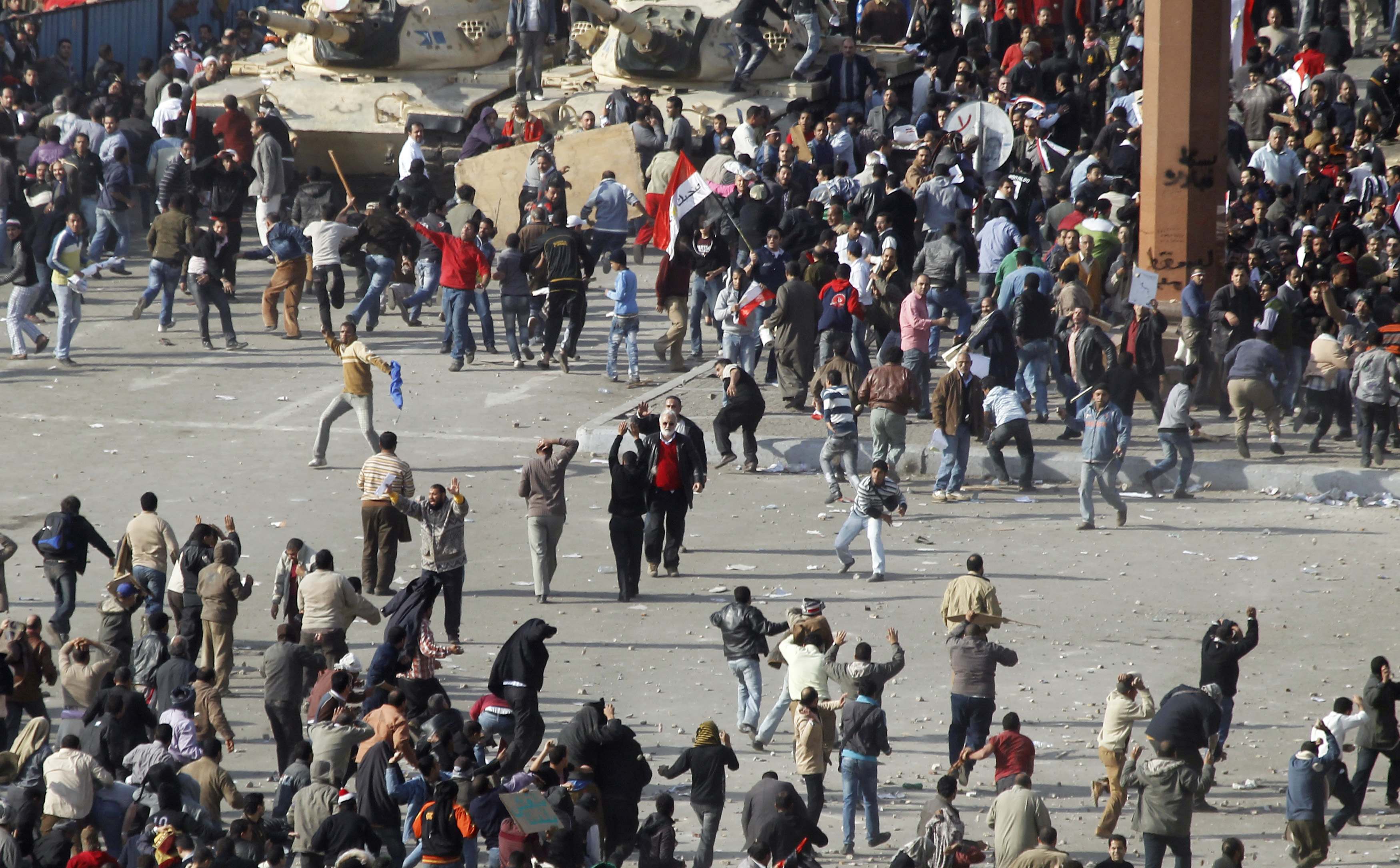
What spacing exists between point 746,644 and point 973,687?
1472 millimetres

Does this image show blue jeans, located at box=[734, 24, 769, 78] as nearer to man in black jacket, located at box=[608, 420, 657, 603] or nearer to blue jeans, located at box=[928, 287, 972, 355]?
blue jeans, located at box=[928, 287, 972, 355]

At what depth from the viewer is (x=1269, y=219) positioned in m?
23.6

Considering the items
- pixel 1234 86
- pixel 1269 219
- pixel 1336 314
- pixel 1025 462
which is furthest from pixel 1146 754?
pixel 1234 86

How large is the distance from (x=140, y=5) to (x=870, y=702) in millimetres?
24895

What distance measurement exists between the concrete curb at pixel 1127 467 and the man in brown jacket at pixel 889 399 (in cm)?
97

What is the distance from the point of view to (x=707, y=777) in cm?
1191

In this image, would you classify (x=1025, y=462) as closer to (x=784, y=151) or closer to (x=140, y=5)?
(x=784, y=151)

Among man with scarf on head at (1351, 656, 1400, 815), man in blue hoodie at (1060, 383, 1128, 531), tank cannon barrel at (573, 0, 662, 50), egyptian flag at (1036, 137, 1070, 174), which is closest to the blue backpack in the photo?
man in blue hoodie at (1060, 383, 1128, 531)

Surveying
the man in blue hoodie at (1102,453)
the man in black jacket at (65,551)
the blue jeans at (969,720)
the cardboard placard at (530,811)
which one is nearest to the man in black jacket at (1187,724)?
the blue jeans at (969,720)

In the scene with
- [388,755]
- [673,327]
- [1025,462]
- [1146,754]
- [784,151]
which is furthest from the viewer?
[784,151]

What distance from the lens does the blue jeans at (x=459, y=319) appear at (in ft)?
74.0

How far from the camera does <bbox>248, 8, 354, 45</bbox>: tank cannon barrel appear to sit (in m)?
26.9

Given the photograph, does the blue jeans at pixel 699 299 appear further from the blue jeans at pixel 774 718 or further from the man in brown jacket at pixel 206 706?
the man in brown jacket at pixel 206 706

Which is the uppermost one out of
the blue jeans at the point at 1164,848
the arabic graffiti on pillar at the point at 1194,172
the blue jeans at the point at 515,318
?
the arabic graffiti on pillar at the point at 1194,172
